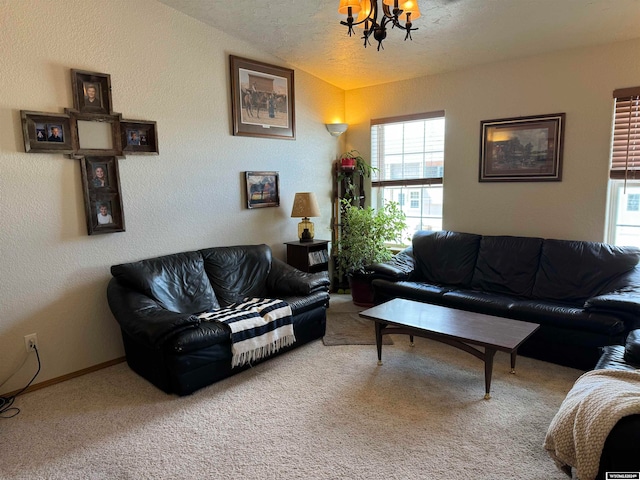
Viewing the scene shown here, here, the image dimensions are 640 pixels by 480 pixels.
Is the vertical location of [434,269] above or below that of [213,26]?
below

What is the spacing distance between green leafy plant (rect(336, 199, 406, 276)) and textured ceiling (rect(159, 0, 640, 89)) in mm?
1587

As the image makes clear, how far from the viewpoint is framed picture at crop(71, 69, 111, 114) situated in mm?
2992

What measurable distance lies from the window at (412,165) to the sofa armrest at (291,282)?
163 centimetres

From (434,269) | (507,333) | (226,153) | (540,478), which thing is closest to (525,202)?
(434,269)

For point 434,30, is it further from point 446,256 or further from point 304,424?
point 304,424

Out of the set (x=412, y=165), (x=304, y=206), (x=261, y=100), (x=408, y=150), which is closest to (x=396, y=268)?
(x=304, y=206)

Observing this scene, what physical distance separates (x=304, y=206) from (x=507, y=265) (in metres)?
2.13

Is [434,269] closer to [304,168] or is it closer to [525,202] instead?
[525,202]

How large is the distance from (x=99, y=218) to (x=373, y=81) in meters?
3.36

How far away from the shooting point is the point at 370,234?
460 centimetres

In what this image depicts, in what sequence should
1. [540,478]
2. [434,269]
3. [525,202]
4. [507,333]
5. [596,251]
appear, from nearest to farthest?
[540,478] → [507,333] → [596,251] → [525,202] → [434,269]

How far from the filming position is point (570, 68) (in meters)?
3.61

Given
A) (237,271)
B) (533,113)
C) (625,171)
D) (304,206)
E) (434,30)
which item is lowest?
(237,271)

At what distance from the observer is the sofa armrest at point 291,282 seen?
366cm
